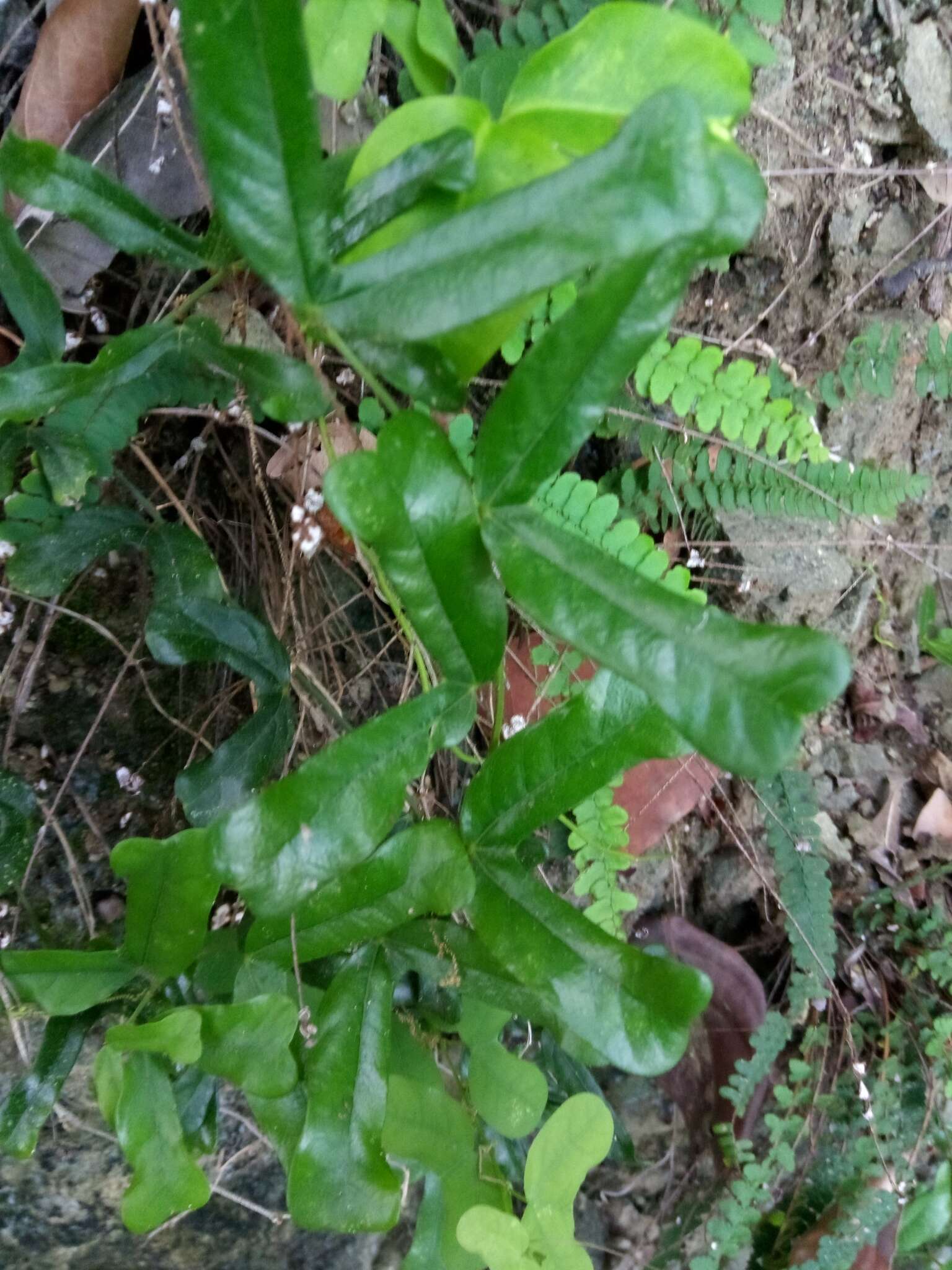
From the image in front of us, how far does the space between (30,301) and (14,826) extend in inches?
22.6

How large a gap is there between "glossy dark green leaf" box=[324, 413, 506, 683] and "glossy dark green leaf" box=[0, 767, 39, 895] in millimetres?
598

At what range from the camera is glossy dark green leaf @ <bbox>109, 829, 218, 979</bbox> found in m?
0.73

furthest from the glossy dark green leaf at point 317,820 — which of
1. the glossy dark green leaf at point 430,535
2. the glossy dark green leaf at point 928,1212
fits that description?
the glossy dark green leaf at point 928,1212

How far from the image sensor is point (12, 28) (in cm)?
91

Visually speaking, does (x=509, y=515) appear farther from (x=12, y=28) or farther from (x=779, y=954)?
(x=779, y=954)

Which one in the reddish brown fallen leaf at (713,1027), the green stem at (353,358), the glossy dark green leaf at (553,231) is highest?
the glossy dark green leaf at (553,231)

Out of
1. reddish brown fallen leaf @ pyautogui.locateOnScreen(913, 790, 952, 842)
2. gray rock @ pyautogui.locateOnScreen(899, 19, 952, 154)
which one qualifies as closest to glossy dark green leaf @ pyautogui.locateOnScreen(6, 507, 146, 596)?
gray rock @ pyautogui.locateOnScreen(899, 19, 952, 154)

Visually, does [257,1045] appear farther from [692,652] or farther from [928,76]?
[928,76]

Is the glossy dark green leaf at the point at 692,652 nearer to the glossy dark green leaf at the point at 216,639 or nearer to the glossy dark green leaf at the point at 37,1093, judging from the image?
the glossy dark green leaf at the point at 216,639

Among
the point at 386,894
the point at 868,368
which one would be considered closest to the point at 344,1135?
the point at 386,894

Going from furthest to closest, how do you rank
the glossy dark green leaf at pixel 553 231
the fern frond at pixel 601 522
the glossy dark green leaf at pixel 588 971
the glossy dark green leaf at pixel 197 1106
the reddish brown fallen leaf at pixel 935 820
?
the reddish brown fallen leaf at pixel 935 820, the fern frond at pixel 601 522, the glossy dark green leaf at pixel 197 1106, the glossy dark green leaf at pixel 588 971, the glossy dark green leaf at pixel 553 231

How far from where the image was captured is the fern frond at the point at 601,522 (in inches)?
42.6

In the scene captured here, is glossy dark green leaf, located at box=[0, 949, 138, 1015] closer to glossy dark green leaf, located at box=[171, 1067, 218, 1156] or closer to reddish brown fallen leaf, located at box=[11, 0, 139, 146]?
glossy dark green leaf, located at box=[171, 1067, 218, 1156]

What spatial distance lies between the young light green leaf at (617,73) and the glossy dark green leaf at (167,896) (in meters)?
0.64
